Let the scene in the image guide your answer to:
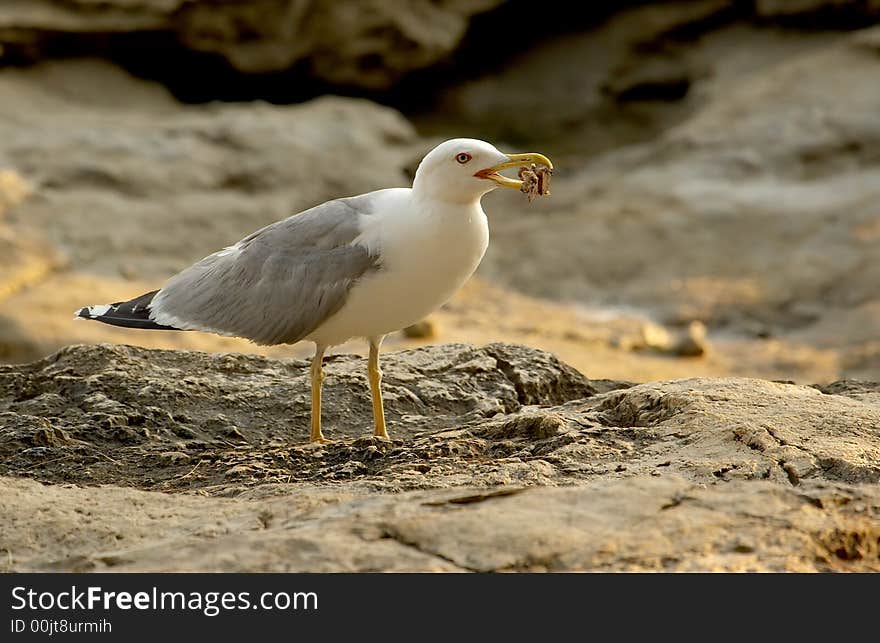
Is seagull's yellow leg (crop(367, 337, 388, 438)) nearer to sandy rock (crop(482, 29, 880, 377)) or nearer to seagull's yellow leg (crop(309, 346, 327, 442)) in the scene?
seagull's yellow leg (crop(309, 346, 327, 442))

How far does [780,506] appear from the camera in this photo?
3258 mm

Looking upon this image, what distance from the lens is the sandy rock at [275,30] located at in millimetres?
12070

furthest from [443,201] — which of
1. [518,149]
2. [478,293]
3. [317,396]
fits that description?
[518,149]

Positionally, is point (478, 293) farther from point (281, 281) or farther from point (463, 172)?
point (463, 172)

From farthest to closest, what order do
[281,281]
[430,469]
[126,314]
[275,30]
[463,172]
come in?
[275,30] → [126,314] → [281,281] → [463,172] → [430,469]

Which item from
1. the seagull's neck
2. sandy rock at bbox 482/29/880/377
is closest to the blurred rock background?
sandy rock at bbox 482/29/880/377

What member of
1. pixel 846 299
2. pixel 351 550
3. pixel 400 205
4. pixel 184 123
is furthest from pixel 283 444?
pixel 184 123

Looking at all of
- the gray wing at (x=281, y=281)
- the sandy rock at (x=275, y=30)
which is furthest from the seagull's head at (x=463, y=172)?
the sandy rock at (x=275, y=30)

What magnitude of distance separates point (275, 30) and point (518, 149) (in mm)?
2618

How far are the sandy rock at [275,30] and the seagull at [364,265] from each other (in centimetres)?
796

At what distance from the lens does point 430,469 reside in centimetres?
393

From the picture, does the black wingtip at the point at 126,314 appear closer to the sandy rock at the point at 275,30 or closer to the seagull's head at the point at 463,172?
the seagull's head at the point at 463,172

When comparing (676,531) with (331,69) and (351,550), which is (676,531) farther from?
(331,69)

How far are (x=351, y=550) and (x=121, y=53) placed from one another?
1062cm
